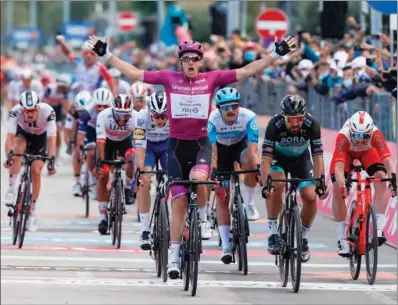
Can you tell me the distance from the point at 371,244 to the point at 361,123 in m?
1.22

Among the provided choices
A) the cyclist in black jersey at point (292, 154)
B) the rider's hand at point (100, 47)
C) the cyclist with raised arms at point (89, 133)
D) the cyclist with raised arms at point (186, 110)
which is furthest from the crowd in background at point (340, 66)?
the rider's hand at point (100, 47)

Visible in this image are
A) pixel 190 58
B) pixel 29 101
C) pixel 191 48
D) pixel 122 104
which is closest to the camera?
pixel 191 48

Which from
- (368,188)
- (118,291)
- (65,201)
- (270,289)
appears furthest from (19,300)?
(65,201)

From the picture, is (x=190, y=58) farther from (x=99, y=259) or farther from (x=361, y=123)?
(x=99, y=259)

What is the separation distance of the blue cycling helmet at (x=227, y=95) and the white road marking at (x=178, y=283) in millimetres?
1794

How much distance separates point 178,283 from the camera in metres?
16.3

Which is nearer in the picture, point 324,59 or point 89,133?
point 89,133

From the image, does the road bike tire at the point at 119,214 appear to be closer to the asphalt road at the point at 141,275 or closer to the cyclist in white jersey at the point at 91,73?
the asphalt road at the point at 141,275

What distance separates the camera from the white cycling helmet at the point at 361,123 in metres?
15.3

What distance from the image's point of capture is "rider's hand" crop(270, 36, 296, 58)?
566 inches

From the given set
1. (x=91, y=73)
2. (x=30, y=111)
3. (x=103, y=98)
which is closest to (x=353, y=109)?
(x=103, y=98)

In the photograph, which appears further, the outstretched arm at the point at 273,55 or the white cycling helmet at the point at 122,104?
the white cycling helmet at the point at 122,104

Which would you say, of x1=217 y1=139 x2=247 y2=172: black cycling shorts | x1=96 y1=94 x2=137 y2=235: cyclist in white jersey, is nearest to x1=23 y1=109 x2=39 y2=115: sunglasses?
x1=96 y1=94 x2=137 y2=235: cyclist in white jersey

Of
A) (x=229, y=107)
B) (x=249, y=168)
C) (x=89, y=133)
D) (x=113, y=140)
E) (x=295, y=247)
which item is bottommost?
(x=295, y=247)
